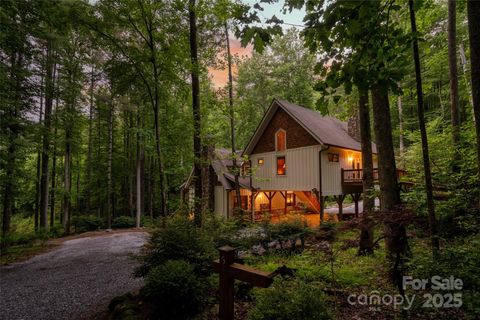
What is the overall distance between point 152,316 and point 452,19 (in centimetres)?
1283

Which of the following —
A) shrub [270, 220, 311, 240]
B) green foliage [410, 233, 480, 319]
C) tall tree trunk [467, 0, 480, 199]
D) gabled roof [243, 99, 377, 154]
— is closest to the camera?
tall tree trunk [467, 0, 480, 199]

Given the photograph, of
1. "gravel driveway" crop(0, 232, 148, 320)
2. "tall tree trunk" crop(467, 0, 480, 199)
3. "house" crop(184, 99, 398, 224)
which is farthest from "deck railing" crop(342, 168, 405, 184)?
"tall tree trunk" crop(467, 0, 480, 199)

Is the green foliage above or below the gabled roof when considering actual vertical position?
below

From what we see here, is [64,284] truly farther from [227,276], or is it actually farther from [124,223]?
[124,223]

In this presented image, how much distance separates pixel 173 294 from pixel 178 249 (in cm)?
107

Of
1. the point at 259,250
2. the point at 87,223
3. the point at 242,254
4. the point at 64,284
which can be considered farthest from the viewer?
the point at 87,223

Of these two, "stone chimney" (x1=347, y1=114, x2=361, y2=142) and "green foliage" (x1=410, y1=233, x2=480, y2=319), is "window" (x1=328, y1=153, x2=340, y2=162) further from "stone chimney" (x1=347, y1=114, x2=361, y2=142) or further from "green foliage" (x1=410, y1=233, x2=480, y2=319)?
"green foliage" (x1=410, y1=233, x2=480, y2=319)

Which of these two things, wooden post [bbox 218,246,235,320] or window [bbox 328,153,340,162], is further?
window [bbox 328,153,340,162]

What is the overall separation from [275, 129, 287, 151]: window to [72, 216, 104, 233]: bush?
1524cm

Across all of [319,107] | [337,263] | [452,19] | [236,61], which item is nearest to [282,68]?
[236,61]

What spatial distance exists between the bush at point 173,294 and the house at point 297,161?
9754 millimetres

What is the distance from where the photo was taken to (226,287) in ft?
10.9

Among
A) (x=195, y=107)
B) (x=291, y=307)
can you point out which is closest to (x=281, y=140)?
(x=195, y=107)

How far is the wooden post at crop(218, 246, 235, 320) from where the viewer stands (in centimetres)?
328
